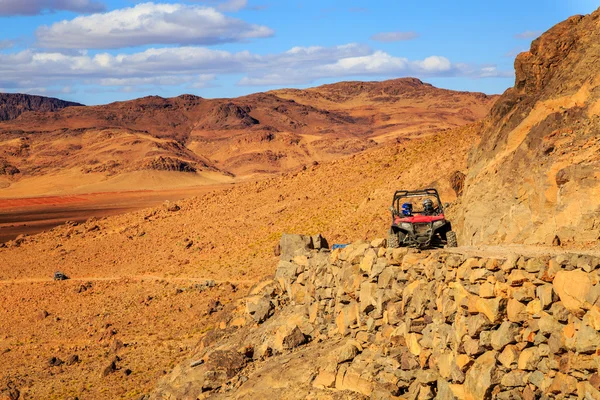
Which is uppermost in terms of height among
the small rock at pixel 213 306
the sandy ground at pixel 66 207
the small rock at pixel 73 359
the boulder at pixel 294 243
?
the boulder at pixel 294 243

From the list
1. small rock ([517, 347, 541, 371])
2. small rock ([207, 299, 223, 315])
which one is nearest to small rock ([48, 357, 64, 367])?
small rock ([207, 299, 223, 315])

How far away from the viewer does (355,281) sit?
1230 centimetres

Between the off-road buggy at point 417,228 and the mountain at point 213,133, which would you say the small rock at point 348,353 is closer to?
the off-road buggy at point 417,228

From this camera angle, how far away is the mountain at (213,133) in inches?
4163

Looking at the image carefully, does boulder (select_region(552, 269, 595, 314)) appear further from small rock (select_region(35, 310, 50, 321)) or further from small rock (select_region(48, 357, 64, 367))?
small rock (select_region(35, 310, 50, 321))

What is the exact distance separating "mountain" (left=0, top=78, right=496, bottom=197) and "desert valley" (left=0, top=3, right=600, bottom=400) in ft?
173

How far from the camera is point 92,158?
4466 inches

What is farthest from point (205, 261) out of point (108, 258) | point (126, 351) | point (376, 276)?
point (376, 276)

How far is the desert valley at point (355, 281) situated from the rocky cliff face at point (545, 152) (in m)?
0.05

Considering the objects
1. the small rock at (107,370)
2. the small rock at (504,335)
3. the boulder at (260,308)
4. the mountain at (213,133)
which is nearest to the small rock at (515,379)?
the small rock at (504,335)

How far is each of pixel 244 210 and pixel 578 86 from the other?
21439 mm

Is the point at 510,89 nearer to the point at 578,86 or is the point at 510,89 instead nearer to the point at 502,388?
the point at 578,86

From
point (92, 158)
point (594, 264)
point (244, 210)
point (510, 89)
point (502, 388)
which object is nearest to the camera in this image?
point (594, 264)

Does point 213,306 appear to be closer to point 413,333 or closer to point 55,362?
point 55,362
